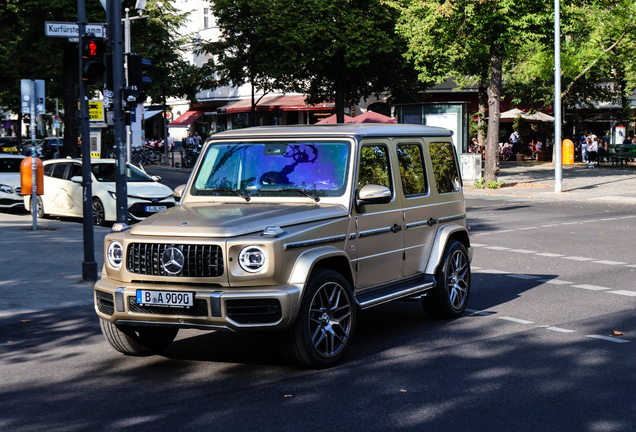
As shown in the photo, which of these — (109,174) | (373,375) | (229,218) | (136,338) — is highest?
(109,174)

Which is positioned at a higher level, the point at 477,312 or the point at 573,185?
the point at 573,185

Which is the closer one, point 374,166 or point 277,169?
point 277,169

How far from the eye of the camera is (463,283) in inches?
320

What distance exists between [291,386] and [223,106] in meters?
59.1

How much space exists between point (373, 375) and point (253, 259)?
1.21 meters

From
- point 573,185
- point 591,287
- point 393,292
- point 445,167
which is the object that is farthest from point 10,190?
point 573,185

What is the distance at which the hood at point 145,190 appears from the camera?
686 inches

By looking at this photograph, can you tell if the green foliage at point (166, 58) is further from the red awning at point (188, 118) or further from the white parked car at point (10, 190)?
the white parked car at point (10, 190)

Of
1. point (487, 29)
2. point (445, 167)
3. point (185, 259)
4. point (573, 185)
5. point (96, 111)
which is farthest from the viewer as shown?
point (573, 185)

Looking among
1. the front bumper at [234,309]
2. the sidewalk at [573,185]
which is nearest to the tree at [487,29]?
the sidewalk at [573,185]

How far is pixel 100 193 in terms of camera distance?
57.7 feet

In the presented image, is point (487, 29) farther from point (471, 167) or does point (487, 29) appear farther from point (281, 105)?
point (281, 105)

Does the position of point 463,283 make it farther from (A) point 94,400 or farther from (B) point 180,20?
(B) point 180,20

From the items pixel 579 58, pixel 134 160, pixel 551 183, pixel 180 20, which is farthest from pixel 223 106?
pixel 551 183
